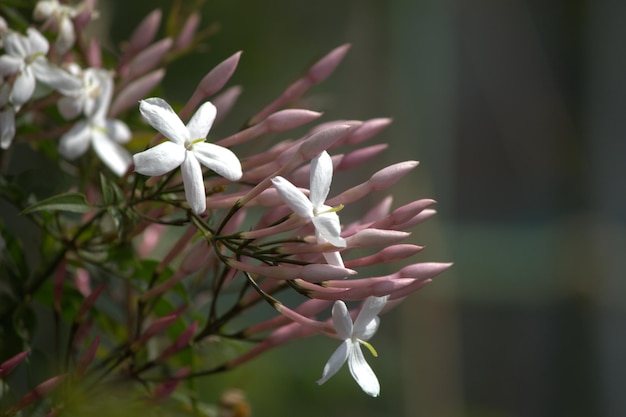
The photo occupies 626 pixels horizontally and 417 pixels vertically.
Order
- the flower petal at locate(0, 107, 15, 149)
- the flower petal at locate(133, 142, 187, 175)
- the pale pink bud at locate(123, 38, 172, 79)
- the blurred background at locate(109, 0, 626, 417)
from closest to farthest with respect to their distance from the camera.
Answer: the flower petal at locate(133, 142, 187, 175)
the flower petal at locate(0, 107, 15, 149)
the pale pink bud at locate(123, 38, 172, 79)
the blurred background at locate(109, 0, 626, 417)

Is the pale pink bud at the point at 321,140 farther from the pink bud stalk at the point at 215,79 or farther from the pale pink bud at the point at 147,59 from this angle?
the pale pink bud at the point at 147,59

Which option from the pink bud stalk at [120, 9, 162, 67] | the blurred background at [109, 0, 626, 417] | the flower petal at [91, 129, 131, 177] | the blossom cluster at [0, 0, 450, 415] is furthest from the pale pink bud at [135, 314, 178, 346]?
the blurred background at [109, 0, 626, 417]

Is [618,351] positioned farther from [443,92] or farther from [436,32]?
[436,32]

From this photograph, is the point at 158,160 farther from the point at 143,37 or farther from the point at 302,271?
the point at 143,37

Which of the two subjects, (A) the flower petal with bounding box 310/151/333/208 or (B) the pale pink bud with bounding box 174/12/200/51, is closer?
(A) the flower petal with bounding box 310/151/333/208

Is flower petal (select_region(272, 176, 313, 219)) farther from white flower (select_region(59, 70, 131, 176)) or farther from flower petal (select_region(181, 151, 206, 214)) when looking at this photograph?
white flower (select_region(59, 70, 131, 176))

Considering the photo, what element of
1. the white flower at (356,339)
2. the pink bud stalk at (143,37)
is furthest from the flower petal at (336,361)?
the pink bud stalk at (143,37)

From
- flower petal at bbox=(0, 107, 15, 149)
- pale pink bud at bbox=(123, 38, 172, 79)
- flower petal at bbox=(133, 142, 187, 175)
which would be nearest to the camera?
flower petal at bbox=(133, 142, 187, 175)
